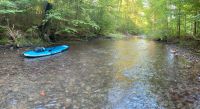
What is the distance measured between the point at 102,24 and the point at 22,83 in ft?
63.8

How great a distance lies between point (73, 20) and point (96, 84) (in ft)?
42.1

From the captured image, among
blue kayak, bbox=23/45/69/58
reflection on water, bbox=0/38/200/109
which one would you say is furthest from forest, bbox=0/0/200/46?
reflection on water, bbox=0/38/200/109

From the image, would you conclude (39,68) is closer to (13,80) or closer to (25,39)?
(13,80)

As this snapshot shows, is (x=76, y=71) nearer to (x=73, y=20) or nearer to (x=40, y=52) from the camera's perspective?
(x=40, y=52)

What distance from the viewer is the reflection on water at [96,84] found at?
6.13m

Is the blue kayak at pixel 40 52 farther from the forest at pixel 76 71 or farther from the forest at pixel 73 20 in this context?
the forest at pixel 73 20

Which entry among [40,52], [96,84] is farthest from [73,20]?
[96,84]

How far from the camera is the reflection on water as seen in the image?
6.13 meters

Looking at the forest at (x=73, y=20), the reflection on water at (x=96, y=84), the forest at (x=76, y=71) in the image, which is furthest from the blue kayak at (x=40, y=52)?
the forest at (x=73, y=20)

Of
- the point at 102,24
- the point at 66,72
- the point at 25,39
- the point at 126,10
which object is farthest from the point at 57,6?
the point at 126,10

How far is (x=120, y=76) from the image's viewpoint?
9047 millimetres

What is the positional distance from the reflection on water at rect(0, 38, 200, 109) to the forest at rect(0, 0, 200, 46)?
472 cm

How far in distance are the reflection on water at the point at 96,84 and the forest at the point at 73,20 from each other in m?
4.72

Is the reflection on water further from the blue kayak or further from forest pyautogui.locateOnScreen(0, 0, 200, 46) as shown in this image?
forest pyautogui.locateOnScreen(0, 0, 200, 46)
